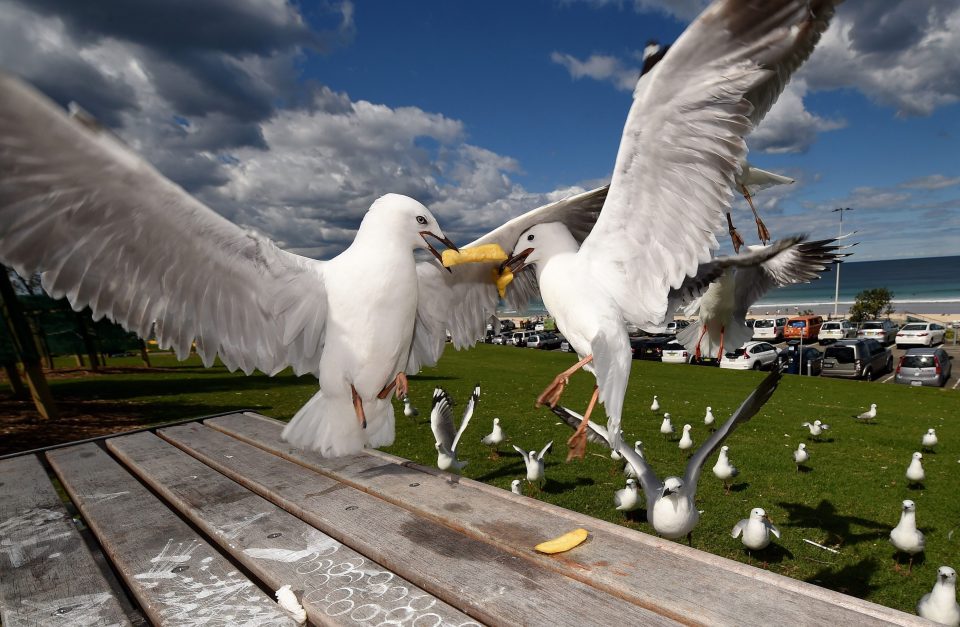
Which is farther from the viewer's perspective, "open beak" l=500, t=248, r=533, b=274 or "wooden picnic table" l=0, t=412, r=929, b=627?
"open beak" l=500, t=248, r=533, b=274

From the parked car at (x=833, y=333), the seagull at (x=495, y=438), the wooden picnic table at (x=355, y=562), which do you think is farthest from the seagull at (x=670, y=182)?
the parked car at (x=833, y=333)

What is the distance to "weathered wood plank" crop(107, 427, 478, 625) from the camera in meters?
1.31

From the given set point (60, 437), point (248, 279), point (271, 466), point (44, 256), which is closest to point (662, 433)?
point (271, 466)

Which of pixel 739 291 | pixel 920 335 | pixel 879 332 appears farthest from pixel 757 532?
pixel 920 335

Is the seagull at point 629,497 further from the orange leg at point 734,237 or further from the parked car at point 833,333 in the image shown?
the parked car at point 833,333

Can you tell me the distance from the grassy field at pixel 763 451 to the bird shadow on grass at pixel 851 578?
0.01 m

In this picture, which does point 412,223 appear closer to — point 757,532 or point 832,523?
point 757,532

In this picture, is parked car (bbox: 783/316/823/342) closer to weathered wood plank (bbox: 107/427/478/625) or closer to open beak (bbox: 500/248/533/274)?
open beak (bbox: 500/248/533/274)

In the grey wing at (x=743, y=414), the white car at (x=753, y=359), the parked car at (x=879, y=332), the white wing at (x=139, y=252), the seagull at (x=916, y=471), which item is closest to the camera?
the white wing at (x=139, y=252)

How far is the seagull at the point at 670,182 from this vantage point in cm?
151

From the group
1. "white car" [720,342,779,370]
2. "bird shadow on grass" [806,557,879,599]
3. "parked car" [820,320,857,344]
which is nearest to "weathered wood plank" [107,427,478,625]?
"bird shadow on grass" [806,557,879,599]

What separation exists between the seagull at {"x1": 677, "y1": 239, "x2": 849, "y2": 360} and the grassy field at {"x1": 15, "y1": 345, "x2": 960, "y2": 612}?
2.52 metres

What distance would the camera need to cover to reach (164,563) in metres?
1.62

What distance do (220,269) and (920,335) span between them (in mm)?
29320
